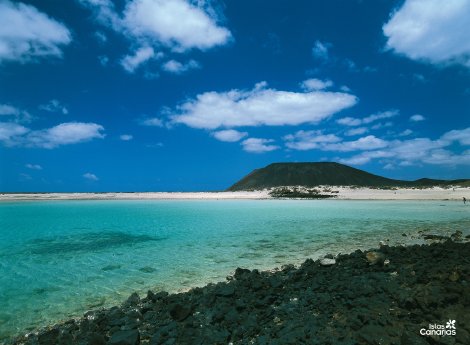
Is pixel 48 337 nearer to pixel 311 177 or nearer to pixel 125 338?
pixel 125 338

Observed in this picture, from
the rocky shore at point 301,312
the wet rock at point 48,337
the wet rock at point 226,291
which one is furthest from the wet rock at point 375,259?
the wet rock at point 48,337

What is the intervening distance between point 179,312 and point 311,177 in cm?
11574

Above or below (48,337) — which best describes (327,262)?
above

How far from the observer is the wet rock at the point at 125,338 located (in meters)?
5.98

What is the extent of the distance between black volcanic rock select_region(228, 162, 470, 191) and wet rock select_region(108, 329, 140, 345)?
347 feet

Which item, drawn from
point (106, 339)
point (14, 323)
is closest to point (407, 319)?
point (106, 339)

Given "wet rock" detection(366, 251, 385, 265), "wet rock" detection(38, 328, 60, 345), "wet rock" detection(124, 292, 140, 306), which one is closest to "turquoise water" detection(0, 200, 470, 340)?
"wet rock" detection(124, 292, 140, 306)

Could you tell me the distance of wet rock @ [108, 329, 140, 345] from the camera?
598 cm

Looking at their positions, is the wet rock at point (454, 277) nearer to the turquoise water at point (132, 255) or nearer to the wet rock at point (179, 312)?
the turquoise water at point (132, 255)

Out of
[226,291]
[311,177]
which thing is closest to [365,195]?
[226,291]

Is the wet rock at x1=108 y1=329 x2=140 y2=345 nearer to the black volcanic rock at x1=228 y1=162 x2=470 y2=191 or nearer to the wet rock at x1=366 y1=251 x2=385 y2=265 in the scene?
the wet rock at x1=366 y1=251 x2=385 y2=265

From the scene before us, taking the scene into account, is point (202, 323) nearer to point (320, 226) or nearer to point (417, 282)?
point (417, 282)

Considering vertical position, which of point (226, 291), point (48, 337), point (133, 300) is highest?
point (226, 291)

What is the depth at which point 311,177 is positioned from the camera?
119 metres
